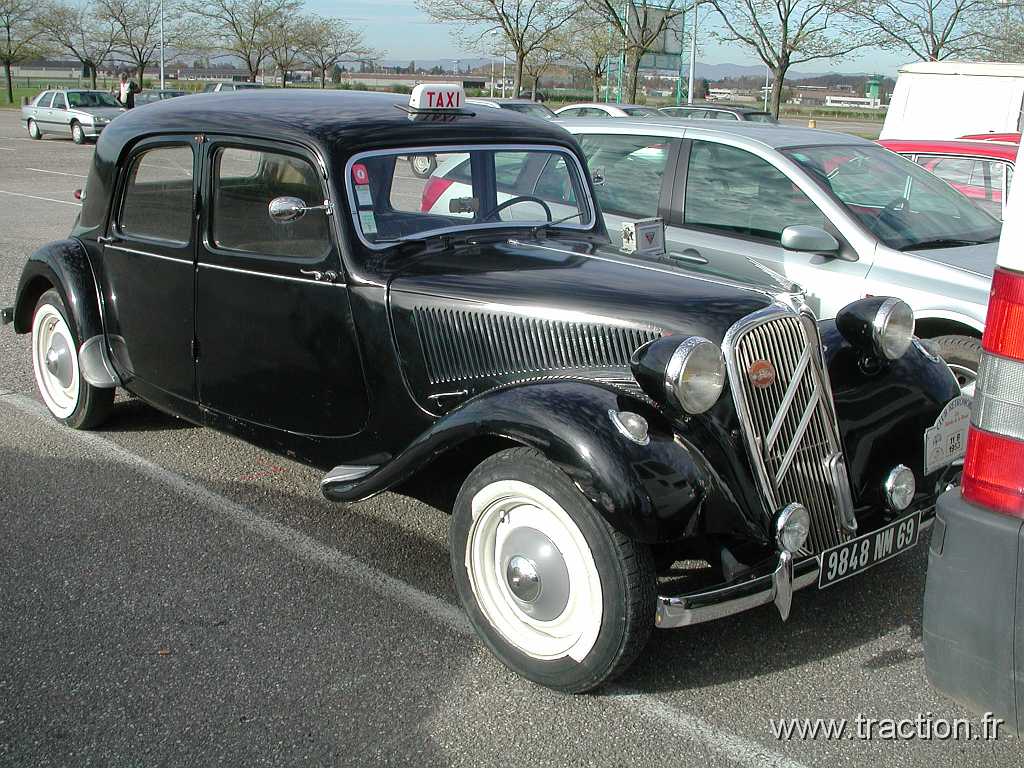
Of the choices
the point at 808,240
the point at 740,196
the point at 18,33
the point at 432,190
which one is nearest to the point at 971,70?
the point at 740,196

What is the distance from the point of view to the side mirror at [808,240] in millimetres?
5332

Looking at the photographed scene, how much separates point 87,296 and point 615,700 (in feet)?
10.8

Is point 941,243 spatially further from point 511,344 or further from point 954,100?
point 954,100

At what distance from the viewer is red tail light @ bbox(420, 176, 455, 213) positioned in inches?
162

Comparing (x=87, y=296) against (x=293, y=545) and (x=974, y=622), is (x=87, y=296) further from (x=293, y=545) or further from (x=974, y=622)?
(x=974, y=622)

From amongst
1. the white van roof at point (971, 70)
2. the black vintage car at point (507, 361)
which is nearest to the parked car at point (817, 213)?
the black vintage car at point (507, 361)

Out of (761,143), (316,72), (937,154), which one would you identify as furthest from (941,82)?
(316,72)

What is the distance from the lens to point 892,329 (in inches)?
143

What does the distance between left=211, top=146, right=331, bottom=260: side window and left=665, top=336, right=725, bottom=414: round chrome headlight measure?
154 cm

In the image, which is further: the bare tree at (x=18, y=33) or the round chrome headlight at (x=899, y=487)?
the bare tree at (x=18, y=33)

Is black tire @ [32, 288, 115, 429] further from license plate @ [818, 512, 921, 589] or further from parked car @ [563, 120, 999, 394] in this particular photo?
license plate @ [818, 512, 921, 589]

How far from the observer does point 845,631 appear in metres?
3.49

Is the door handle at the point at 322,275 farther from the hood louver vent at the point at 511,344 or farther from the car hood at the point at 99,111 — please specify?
the car hood at the point at 99,111

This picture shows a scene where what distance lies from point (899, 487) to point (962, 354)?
2108mm
